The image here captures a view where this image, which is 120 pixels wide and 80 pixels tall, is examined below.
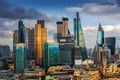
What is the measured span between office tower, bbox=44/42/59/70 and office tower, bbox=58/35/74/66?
1.67ft

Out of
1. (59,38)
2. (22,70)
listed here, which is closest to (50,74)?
(22,70)

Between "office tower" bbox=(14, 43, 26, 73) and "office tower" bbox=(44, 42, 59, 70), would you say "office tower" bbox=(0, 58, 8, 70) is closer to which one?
"office tower" bbox=(14, 43, 26, 73)

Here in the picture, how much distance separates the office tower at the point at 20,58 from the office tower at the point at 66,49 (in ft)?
10.5

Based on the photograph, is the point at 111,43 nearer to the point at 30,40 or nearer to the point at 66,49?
the point at 66,49

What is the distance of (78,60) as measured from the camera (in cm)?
3012

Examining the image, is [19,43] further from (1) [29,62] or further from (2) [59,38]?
(2) [59,38]

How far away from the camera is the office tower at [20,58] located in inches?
1024

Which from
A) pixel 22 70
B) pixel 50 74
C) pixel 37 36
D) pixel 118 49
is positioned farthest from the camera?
pixel 118 49

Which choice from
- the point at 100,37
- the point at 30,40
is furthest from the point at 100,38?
the point at 30,40

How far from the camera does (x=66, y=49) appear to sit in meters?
31.3

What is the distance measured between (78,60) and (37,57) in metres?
2.98

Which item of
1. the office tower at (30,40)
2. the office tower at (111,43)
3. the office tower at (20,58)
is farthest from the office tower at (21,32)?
the office tower at (111,43)

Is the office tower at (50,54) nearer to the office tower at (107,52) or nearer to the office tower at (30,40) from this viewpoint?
the office tower at (30,40)

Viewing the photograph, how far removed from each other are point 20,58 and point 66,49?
523 centimetres
